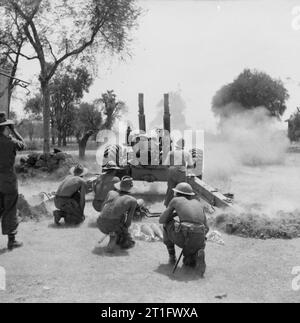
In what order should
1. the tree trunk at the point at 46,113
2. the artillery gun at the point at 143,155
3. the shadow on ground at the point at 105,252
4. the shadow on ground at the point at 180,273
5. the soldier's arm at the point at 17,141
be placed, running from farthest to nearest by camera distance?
the tree trunk at the point at 46,113, the artillery gun at the point at 143,155, the soldier's arm at the point at 17,141, the shadow on ground at the point at 105,252, the shadow on ground at the point at 180,273

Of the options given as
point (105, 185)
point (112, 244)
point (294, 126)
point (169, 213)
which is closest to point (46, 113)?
point (105, 185)

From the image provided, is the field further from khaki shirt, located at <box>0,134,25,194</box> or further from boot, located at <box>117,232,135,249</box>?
khaki shirt, located at <box>0,134,25,194</box>

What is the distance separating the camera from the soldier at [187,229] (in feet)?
19.1

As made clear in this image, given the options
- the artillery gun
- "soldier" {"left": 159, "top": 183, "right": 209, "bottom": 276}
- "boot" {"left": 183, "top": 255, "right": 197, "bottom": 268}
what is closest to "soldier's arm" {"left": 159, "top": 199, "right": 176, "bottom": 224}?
"soldier" {"left": 159, "top": 183, "right": 209, "bottom": 276}

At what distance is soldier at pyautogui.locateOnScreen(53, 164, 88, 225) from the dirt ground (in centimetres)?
82

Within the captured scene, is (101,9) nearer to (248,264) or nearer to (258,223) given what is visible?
(258,223)

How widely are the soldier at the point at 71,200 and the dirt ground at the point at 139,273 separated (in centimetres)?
82

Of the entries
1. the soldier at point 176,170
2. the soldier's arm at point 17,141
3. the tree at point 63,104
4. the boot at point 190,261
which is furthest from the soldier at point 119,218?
the tree at point 63,104

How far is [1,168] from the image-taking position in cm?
680

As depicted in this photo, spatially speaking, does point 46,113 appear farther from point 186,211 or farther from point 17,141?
point 186,211

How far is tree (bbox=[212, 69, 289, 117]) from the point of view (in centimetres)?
4222

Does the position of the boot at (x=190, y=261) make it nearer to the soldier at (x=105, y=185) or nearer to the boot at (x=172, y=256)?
the boot at (x=172, y=256)
